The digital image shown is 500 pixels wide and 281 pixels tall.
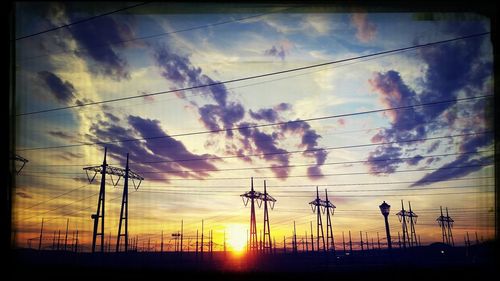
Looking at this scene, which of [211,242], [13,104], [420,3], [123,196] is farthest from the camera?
[211,242]

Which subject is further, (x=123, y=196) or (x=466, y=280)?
(x=123, y=196)

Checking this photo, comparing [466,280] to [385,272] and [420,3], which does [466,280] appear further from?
[420,3]

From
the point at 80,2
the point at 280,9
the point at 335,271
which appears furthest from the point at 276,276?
the point at 80,2

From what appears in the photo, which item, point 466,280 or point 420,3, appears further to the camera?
point 420,3

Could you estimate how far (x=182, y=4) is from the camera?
9.49 ft

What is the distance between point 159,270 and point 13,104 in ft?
5.74

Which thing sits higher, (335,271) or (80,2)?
(80,2)

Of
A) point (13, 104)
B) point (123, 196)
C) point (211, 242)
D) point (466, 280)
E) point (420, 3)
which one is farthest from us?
point (211, 242)

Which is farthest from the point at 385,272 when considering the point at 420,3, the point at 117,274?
the point at 420,3

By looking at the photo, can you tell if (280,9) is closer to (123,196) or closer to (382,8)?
(382,8)

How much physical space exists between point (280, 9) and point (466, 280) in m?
2.57

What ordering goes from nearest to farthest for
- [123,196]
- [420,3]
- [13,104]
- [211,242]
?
[13,104] → [420,3] → [123,196] → [211,242]

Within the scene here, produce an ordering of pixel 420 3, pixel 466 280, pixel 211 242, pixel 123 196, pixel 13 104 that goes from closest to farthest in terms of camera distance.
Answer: pixel 466 280, pixel 13 104, pixel 420 3, pixel 123 196, pixel 211 242

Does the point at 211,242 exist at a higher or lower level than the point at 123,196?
lower
